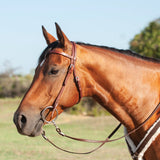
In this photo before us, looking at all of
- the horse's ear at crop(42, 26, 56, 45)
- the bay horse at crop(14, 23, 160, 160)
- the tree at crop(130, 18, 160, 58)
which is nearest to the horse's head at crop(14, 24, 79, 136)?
the bay horse at crop(14, 23, 160, 160)

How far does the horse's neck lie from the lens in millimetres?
3736

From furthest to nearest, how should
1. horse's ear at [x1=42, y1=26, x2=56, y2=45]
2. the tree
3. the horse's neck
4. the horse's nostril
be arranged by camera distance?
the tree, horse's ear at [x1=42, y1=26, x2=56, y2=45], the horse's neck, the horse's nostril

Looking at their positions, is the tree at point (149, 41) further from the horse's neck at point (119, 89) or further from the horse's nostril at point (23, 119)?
the horse's nostril at point (23, 119)

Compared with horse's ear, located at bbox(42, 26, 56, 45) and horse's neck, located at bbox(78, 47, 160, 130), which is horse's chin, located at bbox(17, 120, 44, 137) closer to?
horse's neck, located at bbox(78, 47, 160, 130)

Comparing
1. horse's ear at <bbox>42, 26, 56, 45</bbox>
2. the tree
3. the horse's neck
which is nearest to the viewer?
the horse's neck

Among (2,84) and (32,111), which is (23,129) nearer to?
(32,111)

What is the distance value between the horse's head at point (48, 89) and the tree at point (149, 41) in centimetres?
2396

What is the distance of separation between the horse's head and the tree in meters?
24.0

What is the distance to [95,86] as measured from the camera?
12.3 feet

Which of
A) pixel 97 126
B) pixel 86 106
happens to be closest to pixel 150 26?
pixel 86 106

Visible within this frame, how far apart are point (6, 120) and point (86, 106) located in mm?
7083

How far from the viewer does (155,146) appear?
3.62 metres

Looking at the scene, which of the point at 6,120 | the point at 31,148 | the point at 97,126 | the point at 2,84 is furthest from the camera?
the point at 2,84

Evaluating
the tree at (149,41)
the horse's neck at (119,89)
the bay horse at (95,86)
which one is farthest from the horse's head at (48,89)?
the tree at (149,41)
